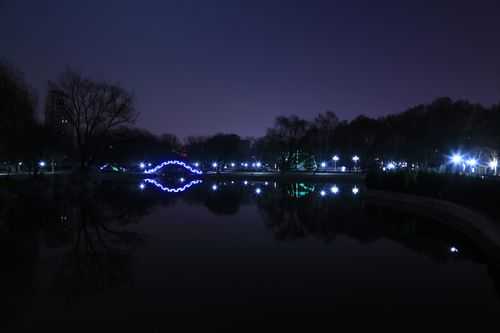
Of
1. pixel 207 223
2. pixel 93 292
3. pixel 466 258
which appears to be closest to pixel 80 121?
pixel 207 223

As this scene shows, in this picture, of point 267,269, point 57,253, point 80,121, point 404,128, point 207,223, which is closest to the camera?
point 267,269

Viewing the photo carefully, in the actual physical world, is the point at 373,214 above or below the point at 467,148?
below

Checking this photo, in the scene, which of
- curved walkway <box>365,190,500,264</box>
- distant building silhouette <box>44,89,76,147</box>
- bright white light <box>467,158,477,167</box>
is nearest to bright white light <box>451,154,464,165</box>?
bright white light <box>467,158,477,167</box>

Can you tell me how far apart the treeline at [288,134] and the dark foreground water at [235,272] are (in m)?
15.0

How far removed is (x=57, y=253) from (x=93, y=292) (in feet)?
12.4

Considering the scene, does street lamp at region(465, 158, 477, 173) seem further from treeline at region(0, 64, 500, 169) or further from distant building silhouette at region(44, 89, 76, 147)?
distant building silhouette at region(44, 89, 76, 147)

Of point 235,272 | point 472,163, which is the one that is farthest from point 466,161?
point 235,272

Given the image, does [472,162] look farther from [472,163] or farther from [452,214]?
[452,214]

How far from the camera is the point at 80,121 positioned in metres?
39.9

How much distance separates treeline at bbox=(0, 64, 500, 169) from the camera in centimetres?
2805

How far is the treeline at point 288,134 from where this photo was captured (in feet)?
92.0

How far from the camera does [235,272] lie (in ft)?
27.9

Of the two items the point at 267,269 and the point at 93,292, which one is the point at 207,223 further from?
the point at 93,292

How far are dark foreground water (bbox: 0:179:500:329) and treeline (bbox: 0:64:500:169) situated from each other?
1504cm
